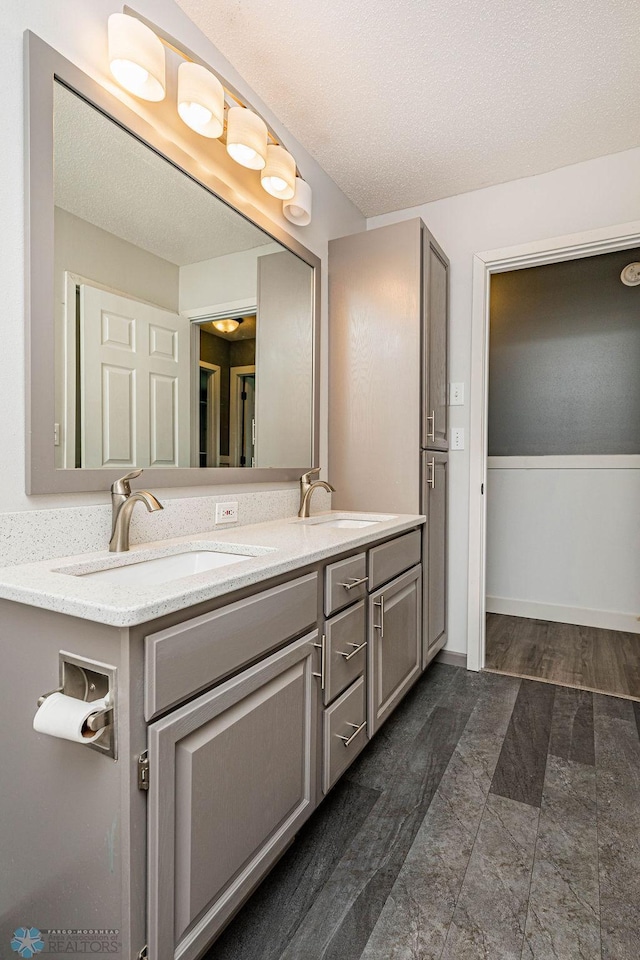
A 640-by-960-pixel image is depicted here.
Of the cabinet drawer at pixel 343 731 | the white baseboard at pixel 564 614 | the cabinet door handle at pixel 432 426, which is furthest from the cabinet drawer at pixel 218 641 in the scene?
the white baseboard at pixel 564 614

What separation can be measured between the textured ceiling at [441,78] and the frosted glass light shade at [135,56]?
0.39 metres

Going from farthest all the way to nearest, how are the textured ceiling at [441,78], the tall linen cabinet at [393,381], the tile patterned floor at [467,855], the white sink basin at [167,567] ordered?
the tall linen cabinet at [393,381]
the textured ceiling at [441,78]
the white sink basin at [167,567]
the tile patterned floor at [467,855]

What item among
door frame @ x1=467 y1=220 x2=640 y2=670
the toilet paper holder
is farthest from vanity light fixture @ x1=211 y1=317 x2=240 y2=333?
door frame @ x1=467 y1=220 x2=640 y2=670

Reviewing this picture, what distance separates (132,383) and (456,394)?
5.72ft

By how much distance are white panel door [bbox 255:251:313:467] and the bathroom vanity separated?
2.76ft

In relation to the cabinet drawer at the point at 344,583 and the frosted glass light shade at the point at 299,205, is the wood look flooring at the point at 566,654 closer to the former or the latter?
the cabinet drawer at the point at 344,583

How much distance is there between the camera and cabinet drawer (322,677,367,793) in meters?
1.38

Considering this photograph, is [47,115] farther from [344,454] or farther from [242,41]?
[344,454]

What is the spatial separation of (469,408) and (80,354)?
74.7 inches

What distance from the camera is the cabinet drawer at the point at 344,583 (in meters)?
1.39

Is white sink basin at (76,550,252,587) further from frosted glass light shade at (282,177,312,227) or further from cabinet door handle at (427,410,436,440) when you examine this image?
frosted glass light shade at (282,177,312,227)

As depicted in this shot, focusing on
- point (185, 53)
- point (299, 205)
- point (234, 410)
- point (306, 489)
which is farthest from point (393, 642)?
point (185, 53)

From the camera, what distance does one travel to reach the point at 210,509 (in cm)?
167

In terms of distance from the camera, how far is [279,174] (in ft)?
6.00
